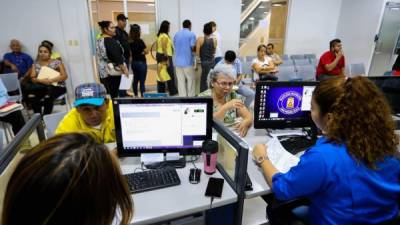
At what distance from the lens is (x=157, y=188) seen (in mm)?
1163

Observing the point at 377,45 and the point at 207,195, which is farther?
the point at 377,45

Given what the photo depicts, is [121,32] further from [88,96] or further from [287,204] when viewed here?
[287,204]

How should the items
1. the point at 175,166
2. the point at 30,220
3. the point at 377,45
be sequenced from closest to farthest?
the point at 30,220, the point at 175,166, the point at 377,45

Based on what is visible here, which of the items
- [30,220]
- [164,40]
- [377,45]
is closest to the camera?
[30,220]

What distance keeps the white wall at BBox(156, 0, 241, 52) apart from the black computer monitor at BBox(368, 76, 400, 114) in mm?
4034

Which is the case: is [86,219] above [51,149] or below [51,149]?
below

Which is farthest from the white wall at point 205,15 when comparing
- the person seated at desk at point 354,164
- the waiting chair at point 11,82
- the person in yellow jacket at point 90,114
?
the person seated at desk at point 354,164

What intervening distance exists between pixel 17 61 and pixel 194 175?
439 centimetres

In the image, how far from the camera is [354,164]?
2.94 ft

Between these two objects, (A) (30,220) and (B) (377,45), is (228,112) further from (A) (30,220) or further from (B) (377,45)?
(B) (377,45)

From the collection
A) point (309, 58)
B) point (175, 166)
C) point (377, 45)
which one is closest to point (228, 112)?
point (175, 166)

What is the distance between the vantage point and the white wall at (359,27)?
5746 millimetres

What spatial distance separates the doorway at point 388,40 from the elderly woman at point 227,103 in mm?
5266

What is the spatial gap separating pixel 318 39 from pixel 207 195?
6844 mm
